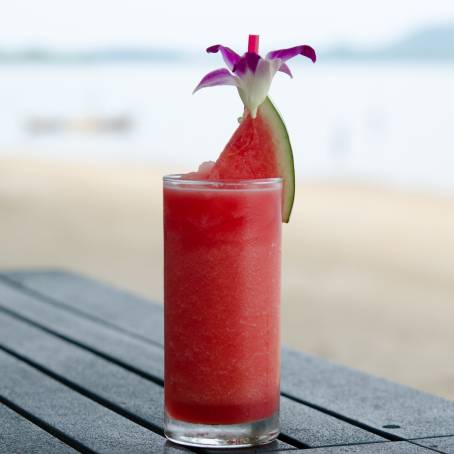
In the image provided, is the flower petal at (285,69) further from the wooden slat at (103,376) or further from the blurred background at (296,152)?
the wooden slat at (103,376)

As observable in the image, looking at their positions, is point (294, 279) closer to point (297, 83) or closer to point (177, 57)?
point (297, 83)

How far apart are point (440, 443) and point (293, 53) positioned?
1.84 feet

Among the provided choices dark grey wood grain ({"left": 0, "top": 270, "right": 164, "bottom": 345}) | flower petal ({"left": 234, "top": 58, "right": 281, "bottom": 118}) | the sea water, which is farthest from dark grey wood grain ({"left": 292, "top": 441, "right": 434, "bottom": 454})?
the sea water

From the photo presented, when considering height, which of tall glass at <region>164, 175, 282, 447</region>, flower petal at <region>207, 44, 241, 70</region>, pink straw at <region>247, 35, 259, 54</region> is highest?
pink straw at <region>247, 35, 259, 54</region>

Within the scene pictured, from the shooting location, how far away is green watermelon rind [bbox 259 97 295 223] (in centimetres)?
146

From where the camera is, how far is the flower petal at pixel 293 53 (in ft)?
4.60

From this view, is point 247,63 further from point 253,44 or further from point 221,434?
point 221,434

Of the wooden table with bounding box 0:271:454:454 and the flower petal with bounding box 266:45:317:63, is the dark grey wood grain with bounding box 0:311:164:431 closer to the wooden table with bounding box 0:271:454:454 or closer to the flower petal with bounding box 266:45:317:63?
the wooden table with bounding box 0:271:454:454

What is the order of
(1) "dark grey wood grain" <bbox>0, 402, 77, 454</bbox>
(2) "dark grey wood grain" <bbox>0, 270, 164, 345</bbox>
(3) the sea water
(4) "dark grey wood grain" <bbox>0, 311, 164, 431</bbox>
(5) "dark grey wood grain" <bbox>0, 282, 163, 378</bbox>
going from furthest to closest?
(3) the sea water → (2) "dark grey wood grain" <bbox>0, 270, 164, 345</bbox> → (5) "dark grey wood grain" <bbox>0, 282, 163, 378</bbox> → (4) "dark grey wood grain" <bbox>0, 311, 164, 431</bbox> → (1) "dark grey wood grain" <bbox>0, 402, 77, 454</bbox>

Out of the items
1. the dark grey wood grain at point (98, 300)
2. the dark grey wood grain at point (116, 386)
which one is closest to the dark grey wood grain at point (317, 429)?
the dark grey wood grain at point (116, 386)

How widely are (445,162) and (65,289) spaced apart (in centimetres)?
1236

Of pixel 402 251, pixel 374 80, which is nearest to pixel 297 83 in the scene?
pixel 374 80

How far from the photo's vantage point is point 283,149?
1.47 meters

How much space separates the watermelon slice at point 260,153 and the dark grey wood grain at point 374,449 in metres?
0.33
